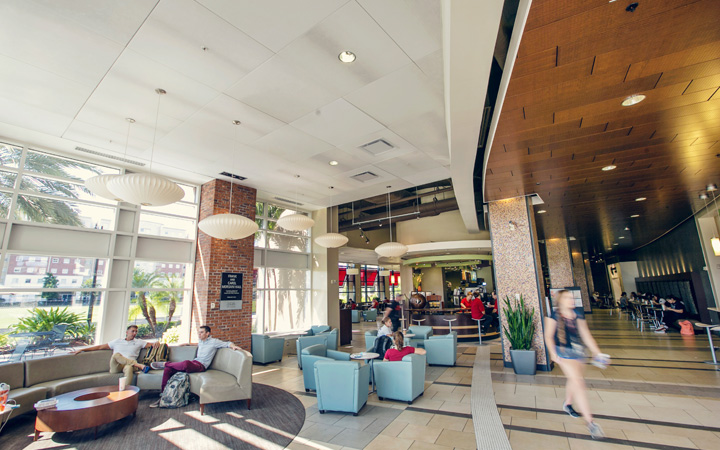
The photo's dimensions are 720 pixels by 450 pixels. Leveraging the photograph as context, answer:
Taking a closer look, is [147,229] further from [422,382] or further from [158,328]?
[422,382]

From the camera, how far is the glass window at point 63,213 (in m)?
5.85

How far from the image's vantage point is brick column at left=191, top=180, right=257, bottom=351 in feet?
24.3

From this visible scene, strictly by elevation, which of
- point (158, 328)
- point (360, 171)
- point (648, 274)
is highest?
point (360, 171)

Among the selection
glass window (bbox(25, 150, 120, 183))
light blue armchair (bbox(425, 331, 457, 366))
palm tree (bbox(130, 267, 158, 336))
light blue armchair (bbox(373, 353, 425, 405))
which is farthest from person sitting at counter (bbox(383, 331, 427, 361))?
glass window (bbox(25, 150, 120, 183))

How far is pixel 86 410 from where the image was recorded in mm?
3764

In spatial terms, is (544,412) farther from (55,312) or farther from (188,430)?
(55,312)

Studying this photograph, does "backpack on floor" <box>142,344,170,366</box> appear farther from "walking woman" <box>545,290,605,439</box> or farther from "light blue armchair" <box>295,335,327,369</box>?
"walking woman" <box>545,290,605,439</box>

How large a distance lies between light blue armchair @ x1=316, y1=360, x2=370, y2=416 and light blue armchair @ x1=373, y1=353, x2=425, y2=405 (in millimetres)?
497

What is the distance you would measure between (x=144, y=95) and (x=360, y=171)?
4.17m

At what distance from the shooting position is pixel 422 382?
16.8 feet

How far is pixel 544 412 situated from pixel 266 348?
579 cm

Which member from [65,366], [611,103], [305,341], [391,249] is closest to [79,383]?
[65,366]

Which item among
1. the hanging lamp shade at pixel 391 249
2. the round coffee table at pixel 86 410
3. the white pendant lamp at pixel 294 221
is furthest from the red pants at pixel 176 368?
the hanging lamp shade at pixel 391 249

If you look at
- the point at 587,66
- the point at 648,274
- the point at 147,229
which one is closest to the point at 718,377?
the point at 587,66
